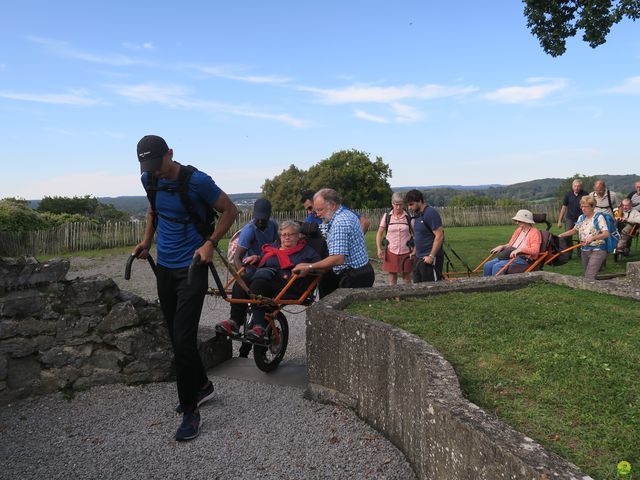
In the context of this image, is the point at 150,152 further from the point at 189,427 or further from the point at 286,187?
the point at 286,187

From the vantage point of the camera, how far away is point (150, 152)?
13.3 ft

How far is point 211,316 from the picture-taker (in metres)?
9.63

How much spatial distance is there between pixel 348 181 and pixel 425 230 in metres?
54.9

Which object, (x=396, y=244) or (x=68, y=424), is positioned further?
(x=396, y=244)

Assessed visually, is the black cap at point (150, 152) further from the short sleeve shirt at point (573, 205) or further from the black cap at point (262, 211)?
the short sleeve shirt at point (573, 205)

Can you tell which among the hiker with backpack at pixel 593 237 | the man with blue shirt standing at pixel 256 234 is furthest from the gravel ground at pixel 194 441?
the hiker with backpack at pixel 593 237

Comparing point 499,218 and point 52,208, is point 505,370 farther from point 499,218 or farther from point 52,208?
point 52,208

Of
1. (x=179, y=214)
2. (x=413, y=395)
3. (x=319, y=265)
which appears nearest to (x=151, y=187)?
(x=179, y=214)

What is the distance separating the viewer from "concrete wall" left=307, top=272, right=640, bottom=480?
2.53m

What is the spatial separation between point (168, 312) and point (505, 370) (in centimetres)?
249

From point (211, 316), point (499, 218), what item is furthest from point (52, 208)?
A: point (211, 316)

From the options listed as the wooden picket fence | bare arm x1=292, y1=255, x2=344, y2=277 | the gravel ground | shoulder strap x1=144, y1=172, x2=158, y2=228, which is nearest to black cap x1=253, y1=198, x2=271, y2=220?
bare arm x1=292, y1=255, x2=344, y2=277

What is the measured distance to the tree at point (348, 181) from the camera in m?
61.3

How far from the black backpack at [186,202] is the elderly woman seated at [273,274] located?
1.34 metres
